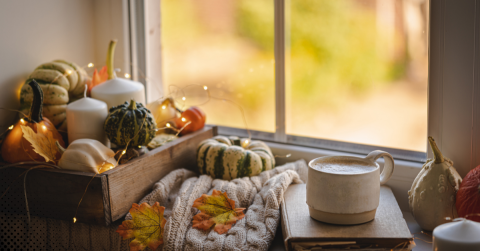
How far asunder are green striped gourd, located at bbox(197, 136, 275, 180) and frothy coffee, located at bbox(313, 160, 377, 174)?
→ 312 mm

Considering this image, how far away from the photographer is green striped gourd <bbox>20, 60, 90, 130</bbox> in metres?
1.15

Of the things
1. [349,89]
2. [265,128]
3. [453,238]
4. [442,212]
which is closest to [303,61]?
[349,89]

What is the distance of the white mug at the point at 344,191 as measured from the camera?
81cm

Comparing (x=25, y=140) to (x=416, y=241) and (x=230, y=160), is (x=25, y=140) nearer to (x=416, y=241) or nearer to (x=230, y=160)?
(x=230, y=160)

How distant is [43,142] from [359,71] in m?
0.93

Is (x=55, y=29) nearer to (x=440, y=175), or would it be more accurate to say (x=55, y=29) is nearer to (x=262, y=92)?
(x=262, y=92)

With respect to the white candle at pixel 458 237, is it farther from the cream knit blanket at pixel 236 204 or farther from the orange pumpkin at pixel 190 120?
the orange pumpkin at pixel 190 120

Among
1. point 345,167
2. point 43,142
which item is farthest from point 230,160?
point 43,142

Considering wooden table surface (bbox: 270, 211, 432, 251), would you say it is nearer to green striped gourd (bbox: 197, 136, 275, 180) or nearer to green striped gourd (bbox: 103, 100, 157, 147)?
green striped gourd (bbox: 197, 136, 275, 180)

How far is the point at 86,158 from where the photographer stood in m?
0.98

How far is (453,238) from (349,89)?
2.09ft

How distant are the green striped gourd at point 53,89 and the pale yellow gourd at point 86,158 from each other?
0.21 m

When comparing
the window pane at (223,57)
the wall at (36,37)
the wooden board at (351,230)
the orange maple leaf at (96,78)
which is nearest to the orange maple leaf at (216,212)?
the wooden board at (351,230)

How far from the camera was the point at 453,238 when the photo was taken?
2.18ft
